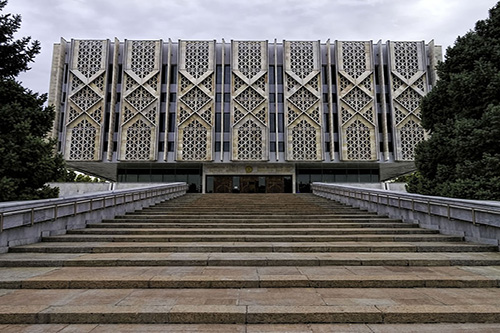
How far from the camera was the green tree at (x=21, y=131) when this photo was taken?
8445 mm

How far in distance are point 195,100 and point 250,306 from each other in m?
27.9

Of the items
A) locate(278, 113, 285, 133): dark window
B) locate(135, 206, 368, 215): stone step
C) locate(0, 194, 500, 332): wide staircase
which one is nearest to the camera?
locate(0, 194, 500, 332): wide staircase

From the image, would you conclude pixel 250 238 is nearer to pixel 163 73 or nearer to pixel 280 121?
pixel 280 121

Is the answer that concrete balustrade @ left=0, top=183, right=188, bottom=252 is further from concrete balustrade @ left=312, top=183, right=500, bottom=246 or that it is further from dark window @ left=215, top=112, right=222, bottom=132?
dark window @ left=215, top=112, right=222, bottom=132

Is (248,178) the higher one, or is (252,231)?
(248,178)

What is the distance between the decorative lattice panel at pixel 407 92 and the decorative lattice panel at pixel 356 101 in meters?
2.15

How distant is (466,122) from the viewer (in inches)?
369

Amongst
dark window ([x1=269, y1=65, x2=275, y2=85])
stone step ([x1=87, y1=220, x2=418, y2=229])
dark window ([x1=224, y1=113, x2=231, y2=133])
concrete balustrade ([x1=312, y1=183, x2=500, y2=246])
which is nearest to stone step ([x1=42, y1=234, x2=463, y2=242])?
concrete balustrade ([x1=312, y1=183, x2=500, y2=246])

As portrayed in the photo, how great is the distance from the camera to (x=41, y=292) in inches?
175

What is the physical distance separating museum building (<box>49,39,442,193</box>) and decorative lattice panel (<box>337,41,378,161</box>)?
101 mm

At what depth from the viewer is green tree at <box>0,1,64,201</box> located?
845 cm

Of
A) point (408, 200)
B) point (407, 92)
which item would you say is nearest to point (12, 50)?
point (408, 200)

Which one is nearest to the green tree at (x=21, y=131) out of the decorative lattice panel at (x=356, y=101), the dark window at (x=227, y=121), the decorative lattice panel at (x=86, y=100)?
the decorative lattice panel at (x=86, y=100)

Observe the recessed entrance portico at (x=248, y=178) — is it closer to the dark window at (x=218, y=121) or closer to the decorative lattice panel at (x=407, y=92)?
the dark window at (x=218, y=121)
